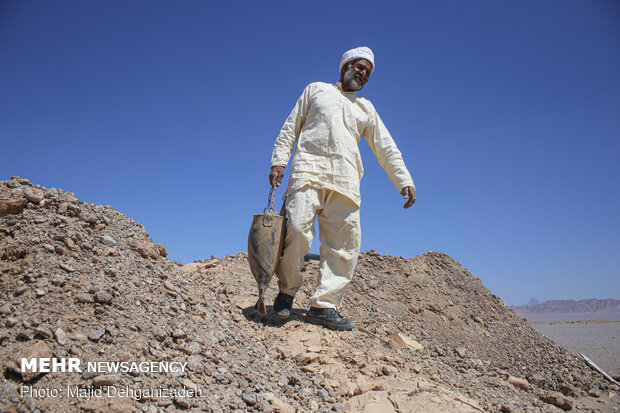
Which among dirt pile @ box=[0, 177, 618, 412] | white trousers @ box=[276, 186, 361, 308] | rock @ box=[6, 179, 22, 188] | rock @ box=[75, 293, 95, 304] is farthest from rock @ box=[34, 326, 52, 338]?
white trousers @ box=[276, 186, 361, 308]

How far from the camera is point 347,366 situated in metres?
2.47

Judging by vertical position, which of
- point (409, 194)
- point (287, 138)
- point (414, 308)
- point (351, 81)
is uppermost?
point (351, 81)

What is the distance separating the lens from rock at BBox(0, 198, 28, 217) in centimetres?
250

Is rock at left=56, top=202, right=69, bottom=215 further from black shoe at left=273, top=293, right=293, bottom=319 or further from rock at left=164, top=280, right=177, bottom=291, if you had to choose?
black shoe at left=273, top=293, right=293, bottom=319

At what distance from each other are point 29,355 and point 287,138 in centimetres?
224

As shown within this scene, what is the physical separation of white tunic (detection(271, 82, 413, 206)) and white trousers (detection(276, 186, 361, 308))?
99 mm

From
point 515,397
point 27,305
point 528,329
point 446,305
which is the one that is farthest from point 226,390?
point 528,329

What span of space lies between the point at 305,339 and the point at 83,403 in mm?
1483

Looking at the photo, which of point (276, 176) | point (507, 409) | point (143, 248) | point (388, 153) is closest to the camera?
point (507, 409)

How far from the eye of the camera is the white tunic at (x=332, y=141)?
3.08 meters

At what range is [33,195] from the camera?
257cm

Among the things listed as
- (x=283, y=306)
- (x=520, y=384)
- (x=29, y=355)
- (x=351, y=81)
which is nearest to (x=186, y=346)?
(x=29, y=355)

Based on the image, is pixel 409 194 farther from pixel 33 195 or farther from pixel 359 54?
pixel 33 195

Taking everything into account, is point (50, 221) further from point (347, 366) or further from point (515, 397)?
point (515, 397)
